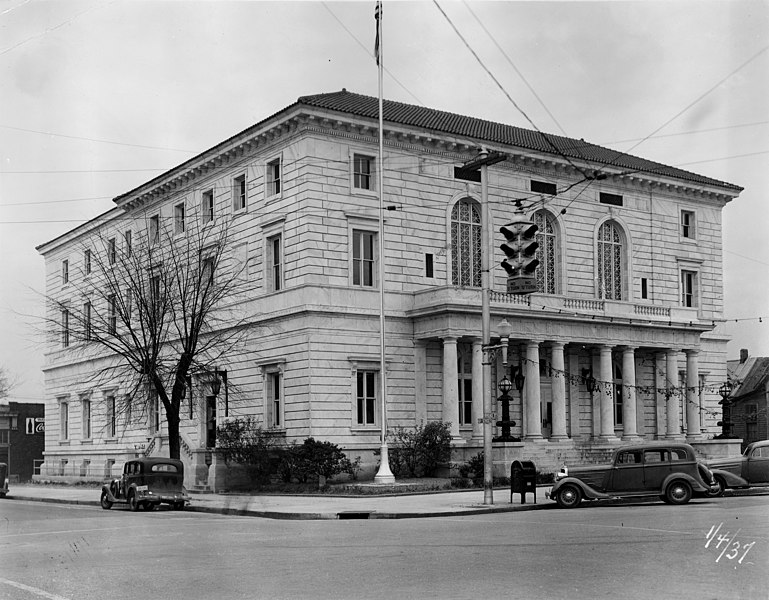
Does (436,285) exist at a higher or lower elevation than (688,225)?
lower

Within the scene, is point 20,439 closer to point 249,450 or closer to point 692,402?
point 249,450

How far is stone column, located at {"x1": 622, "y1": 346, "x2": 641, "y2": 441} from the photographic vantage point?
4784 centimetres

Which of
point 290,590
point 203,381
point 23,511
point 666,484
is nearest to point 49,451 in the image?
point 203,381

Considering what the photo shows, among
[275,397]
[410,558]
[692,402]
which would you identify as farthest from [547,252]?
[410,558]

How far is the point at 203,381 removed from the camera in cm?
4481

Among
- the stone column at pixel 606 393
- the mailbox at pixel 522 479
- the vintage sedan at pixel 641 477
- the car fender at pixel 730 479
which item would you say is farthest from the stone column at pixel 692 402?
the mailbox at pixel 522 479

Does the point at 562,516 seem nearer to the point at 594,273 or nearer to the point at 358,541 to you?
the point at 358,541

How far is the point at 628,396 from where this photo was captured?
48.8 metres

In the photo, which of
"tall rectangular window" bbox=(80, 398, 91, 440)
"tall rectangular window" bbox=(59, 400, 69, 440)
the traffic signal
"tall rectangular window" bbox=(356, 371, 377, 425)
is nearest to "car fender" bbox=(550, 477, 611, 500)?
the traffic signal

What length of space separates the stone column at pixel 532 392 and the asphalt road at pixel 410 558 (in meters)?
20.4

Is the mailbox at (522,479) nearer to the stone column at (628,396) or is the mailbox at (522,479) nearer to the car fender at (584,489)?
the car fender at (584,489)

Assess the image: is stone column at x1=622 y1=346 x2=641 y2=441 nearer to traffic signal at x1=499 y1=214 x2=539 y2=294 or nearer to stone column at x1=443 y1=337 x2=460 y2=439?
stone column at x1=443 y1=337 x2=460 y2=439

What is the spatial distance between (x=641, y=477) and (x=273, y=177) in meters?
23.7

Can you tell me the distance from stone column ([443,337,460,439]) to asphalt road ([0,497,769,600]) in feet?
60.2
